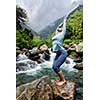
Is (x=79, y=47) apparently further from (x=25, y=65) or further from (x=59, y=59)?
(x=25, y=65)

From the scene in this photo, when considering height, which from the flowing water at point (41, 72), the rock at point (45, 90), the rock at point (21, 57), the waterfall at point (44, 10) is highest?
the waterfall at point (44, 10)

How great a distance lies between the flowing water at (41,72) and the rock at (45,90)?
1.2 inches

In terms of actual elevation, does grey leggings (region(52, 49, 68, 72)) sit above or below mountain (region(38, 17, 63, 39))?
below

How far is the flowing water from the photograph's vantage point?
1699mm

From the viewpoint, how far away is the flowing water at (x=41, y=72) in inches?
66.9

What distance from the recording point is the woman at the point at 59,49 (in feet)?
5.75

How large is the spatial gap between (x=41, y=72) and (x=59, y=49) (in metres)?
0.19

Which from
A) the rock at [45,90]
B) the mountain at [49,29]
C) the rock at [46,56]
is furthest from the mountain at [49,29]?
the rock at [45,90]

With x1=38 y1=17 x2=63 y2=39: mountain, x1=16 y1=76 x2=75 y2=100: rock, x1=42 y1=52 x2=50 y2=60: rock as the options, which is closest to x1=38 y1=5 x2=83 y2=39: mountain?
x1=38 y1=17 x2=63 y2=39: mountain

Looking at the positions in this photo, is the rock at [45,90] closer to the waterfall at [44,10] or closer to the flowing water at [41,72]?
the flowing water at [41,72]

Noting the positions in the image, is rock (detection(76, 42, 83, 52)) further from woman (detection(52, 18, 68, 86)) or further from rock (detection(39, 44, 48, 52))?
rock (detection(39, 44, 48, 52))

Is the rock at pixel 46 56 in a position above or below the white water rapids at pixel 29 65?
above

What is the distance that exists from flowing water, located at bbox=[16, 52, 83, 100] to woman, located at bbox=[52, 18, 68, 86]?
27mm
